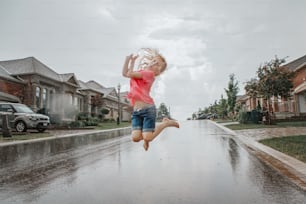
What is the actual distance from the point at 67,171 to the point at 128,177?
1653mm

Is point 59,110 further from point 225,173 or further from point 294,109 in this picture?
point 225,173

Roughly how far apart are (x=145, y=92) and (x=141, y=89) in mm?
52

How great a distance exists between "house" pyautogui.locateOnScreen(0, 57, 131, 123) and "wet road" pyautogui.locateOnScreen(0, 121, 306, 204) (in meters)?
21.9

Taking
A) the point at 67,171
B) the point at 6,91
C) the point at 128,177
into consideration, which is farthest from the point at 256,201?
the point at 6,91

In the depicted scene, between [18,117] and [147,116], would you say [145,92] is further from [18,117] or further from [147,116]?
[18,117]

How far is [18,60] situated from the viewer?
33000 mm

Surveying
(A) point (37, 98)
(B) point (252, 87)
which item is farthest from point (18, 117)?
(B) point (252, 87)

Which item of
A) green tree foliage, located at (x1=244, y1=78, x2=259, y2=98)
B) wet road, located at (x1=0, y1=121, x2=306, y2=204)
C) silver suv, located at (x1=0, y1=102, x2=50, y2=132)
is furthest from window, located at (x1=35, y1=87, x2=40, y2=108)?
wet road, located at (x1=0, y1=121, x2=306, y2=204)

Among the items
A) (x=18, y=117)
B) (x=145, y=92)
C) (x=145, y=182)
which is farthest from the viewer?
(x=18, y=117)

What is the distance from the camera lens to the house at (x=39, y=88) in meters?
28.0

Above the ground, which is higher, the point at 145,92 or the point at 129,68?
the point at 129,68

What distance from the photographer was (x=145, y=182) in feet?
16.4

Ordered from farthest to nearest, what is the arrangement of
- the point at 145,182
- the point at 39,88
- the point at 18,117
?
the point at 39,88 → the point at 18,117 → the point at 145,182

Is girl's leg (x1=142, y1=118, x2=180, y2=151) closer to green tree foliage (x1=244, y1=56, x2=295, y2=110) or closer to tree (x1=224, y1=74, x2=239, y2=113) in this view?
green tree foliage (x1=244, y1=56, x2=295, y2=110)
